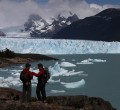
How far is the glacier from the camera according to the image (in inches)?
3130

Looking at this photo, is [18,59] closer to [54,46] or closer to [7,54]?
[7,54]

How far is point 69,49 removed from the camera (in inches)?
3243

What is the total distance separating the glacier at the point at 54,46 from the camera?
79500 mm

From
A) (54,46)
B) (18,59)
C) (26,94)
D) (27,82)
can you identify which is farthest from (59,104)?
(54,46)

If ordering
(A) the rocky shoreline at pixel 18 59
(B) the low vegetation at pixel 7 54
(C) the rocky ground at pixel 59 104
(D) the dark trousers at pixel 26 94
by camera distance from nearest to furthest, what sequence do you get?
(C) the rocky ground at pixel 59 104
(D) the dark trousers at pixel 26 94
(A) the rocky shoreline at pixel 18 59
(B) the low vegetation at pixel 7 54

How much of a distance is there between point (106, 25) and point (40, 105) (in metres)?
191

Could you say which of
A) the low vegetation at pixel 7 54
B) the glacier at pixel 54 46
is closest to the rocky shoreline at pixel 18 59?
the low vegetation at pixel 7 54

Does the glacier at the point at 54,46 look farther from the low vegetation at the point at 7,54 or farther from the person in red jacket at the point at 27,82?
the person in red jacket at the point at 27,82

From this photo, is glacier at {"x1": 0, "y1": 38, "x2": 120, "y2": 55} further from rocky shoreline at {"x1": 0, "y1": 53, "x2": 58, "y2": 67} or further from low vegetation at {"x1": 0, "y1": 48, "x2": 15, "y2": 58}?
low vegetation at {"x1": 0, "y1": 48, "x2": 15, "y2": 58}

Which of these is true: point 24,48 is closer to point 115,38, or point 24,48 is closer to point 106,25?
point 115,38

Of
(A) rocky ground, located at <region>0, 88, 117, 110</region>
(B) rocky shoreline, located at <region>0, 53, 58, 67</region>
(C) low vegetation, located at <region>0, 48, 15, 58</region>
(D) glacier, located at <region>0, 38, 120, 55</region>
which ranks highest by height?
(D) glacier, located at <region>0, 38, 120, 55</region>

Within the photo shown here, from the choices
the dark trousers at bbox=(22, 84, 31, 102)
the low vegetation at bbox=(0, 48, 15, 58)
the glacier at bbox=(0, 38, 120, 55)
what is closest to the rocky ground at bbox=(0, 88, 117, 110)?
the dark trousers at bbox=(22, 84, 31, 102)

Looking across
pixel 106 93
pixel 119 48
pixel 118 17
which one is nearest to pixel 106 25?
pixel 118 17

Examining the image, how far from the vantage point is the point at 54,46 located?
265 feet
